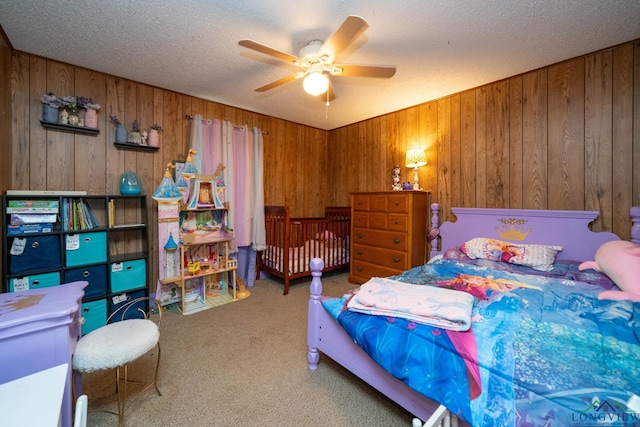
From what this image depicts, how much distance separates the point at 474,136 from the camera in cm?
293

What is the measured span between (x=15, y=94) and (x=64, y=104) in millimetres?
323

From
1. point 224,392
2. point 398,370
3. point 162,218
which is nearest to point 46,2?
point 162,218

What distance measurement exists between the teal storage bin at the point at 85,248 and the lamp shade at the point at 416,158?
11.1 ft

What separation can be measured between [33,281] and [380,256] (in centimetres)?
322

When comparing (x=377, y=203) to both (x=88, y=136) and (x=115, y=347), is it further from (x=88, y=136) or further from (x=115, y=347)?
(x=88, y=136)

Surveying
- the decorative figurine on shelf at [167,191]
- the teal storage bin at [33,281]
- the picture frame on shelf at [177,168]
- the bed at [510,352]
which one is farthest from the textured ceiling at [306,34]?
the teal storage bin at [33,281]

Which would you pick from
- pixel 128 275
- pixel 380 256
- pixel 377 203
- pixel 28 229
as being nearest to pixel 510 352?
pixel 380 256

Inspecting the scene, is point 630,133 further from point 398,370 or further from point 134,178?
point 134,178

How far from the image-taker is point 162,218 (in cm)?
274

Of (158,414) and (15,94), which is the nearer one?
(158,414)

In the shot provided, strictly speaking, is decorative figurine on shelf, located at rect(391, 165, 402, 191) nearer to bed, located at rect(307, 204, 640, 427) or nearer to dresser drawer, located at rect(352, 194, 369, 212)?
dresser drawer, located at rect(352, 194, 369, 212)

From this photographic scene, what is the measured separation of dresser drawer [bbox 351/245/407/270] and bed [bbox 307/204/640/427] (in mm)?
1047

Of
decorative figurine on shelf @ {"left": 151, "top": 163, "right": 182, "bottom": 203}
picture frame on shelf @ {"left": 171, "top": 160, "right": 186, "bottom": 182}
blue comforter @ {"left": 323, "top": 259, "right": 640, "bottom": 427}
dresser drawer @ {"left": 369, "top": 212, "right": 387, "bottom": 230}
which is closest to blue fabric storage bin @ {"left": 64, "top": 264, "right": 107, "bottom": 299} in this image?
decorative figurine on shelf @ {"left": 151, "top": 163, "right": 182, "bottom": 203}

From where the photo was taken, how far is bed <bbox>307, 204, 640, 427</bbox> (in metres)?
0.81
